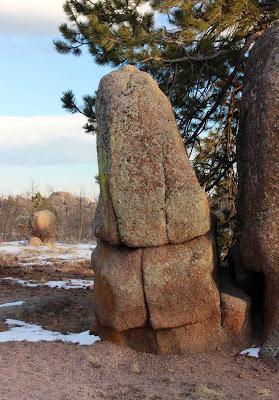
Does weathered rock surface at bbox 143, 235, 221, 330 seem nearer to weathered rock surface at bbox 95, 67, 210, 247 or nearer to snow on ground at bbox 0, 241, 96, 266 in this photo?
weathered rock surface at bbox 95, 67, 210, 247

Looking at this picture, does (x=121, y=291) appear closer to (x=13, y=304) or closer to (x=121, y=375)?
(x=121, y=375)

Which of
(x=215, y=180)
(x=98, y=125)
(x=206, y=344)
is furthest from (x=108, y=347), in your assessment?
(x=215, y=180)

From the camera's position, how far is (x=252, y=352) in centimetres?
614

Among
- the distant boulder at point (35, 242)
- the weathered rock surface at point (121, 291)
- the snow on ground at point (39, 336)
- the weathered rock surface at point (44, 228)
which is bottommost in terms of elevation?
the snow on ground at point (39, 336)

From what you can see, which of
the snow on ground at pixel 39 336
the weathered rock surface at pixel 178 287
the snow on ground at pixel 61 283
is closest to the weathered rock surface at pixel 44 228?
the snow on ground at pixel 61 283

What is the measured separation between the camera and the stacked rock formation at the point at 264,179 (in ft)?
19.2

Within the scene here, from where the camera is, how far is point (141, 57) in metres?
7.08

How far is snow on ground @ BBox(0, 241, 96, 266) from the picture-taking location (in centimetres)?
1585

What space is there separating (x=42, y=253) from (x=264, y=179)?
1257 centimetres

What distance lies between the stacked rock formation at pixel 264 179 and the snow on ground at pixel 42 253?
964 centimetres

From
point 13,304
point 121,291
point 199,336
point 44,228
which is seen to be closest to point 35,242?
point 44,228

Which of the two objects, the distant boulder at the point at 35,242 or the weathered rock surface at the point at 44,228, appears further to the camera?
the weathered rock surface at the point at 44,228

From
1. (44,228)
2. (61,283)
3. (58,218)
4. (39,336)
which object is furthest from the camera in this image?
(58,218)

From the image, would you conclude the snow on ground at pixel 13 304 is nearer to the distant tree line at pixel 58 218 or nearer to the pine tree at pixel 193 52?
the pine tree at pixel 193 52
